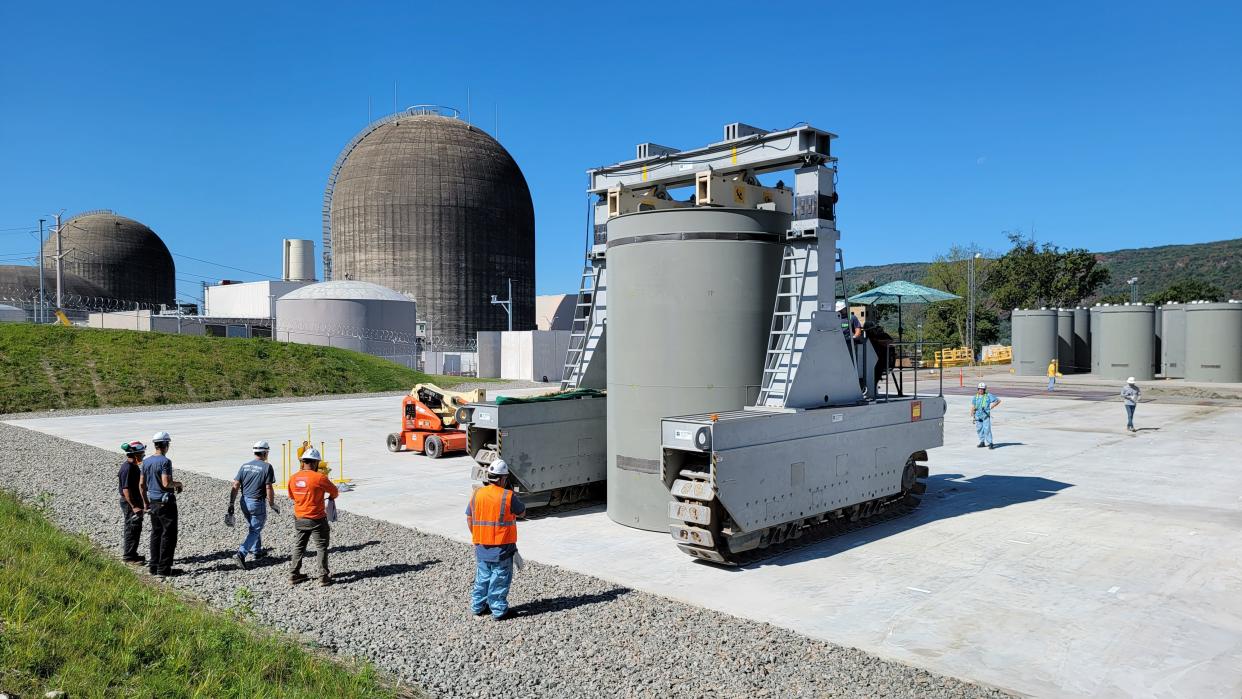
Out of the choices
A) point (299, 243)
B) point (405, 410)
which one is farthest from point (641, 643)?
point (299, 243)

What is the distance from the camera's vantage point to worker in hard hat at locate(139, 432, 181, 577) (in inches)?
351

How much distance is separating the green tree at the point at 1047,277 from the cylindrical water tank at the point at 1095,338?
35.2 meters

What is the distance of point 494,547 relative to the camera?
300 inches

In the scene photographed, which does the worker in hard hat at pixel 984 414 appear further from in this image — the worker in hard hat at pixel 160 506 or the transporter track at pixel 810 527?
the worker in hard hat at pixel 160 506

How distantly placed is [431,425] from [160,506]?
10270mm

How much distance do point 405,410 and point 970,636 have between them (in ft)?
50.3

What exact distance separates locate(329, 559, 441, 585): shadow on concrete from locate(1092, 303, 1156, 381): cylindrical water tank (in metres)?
45.2

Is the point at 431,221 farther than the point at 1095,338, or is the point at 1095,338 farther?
the point at 431,221

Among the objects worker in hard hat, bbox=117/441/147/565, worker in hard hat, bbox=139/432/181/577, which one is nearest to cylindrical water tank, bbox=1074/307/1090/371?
worker in hard hat, bbox=139/432/181/577

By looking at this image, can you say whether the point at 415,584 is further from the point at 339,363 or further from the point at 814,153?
the point at 339,363

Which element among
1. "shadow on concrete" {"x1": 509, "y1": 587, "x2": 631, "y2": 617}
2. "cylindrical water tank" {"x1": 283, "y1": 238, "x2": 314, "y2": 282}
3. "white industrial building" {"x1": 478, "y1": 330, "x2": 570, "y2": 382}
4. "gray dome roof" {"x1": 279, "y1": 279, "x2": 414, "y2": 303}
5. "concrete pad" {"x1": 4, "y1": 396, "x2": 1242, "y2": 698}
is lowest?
"concrete pad" {"x1": 4, "y1": 396, "x2": 1242, "y2": 698}

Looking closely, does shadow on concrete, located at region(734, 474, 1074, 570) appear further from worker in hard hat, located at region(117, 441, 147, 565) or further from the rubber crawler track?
worker in hard hat, located at region(117, 441, 147, 565)

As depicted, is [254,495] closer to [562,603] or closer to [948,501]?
[562,603]

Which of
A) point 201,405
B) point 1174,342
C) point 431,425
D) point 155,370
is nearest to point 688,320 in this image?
point 431,425
